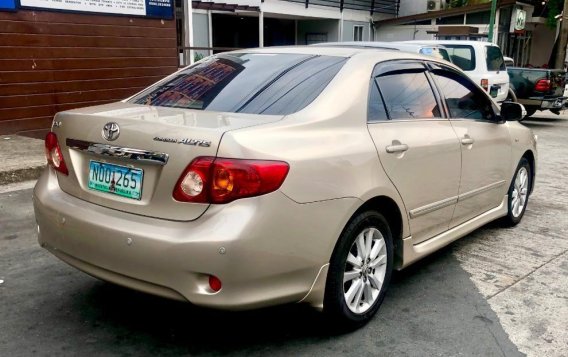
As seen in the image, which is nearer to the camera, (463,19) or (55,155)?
(55,155)

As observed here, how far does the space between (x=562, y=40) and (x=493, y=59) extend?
31.0ft

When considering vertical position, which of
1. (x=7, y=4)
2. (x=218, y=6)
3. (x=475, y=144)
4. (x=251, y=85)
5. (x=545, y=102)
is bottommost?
(x=545, y=102)

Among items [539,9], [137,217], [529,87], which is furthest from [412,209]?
[539,9]

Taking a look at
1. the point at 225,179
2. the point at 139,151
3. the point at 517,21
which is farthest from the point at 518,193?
the point at 517,21

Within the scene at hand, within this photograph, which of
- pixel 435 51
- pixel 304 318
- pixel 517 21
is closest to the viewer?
pixel 304 318

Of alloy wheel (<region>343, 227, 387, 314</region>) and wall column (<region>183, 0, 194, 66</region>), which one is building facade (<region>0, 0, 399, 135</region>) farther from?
alloy wheel (<region>343, 227, 387, 314</region>)

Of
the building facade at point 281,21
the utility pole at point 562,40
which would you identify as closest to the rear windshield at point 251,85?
the building facade at point 281,21

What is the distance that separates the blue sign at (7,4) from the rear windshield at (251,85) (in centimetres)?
583

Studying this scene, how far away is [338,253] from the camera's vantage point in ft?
9.66

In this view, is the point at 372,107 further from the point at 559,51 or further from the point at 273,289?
the point at 559,51

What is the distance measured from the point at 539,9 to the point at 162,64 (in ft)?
75.7

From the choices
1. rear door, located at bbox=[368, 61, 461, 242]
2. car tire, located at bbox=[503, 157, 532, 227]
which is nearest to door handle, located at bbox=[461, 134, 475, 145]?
rear door, located at bbox=[368, 61, 461, 242]

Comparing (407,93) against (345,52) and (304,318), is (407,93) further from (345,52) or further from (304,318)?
(304,318)

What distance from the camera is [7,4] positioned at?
27.3 feet
